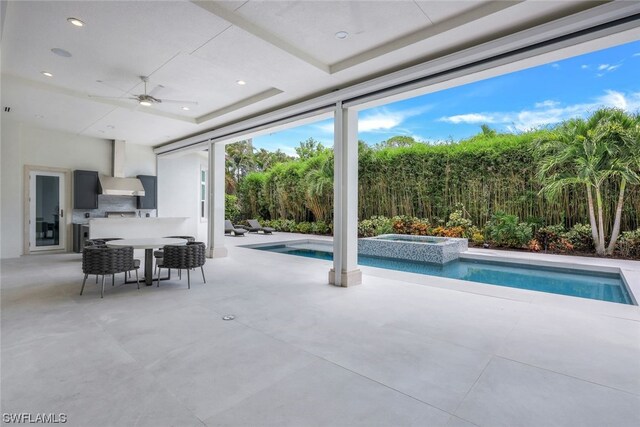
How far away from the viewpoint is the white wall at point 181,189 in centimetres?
1107

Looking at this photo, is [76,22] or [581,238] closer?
[76,22]

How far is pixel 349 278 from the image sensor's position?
5.33 meters

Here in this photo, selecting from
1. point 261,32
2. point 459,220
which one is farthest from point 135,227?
point 459,220

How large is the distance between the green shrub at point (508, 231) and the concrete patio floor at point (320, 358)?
493 cm

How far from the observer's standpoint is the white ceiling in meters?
3.35

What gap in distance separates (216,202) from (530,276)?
7.25 m

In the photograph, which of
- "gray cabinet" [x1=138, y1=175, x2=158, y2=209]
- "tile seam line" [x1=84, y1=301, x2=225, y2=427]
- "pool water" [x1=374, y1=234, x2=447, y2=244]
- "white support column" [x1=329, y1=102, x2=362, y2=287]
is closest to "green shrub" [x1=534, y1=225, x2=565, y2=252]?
"pool water" [x1=374, y1=234, x2=447, y2=244]

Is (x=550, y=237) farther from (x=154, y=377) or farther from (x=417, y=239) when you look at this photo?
(x=154, y=377)

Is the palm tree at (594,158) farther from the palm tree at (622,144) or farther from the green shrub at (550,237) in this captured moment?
the green shrub at (550,237)

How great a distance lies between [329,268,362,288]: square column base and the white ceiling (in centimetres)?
305

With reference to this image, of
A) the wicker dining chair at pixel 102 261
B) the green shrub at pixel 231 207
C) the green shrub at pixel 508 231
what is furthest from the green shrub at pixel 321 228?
the wicker dining chair at pixel 102 261

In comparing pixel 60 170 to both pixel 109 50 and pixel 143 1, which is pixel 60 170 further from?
pixel 143 1

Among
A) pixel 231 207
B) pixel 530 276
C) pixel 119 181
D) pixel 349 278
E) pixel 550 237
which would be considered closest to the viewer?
pixel 349 278

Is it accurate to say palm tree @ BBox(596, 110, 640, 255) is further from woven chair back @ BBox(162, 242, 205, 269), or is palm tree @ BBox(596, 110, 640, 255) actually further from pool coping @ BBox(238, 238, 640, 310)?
woven chair back @ BBox(162, 242, 205, 269)
